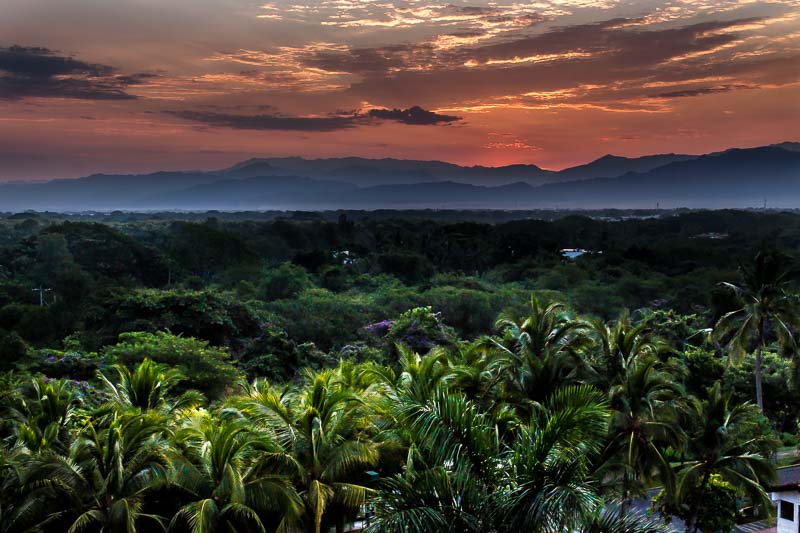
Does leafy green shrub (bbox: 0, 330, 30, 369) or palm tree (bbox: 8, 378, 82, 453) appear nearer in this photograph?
palm tree (bbox: 8, 378, 82, 453)

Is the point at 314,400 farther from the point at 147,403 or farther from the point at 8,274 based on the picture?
the point at 8,274

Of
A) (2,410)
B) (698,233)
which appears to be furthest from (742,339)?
(698,233)

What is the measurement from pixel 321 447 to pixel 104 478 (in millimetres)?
3967

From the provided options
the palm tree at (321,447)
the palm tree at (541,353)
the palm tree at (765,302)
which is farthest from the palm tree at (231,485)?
the palm tree at (765,302)

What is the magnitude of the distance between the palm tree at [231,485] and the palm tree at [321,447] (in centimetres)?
47

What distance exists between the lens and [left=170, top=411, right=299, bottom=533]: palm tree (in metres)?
11.7

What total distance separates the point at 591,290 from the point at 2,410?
141ft

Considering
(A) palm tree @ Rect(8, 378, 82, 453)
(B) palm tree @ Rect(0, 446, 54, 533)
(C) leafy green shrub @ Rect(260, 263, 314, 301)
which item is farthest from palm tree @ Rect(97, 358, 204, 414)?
(C) leafy green shrub @ Rect(260, 263, 314, 301)

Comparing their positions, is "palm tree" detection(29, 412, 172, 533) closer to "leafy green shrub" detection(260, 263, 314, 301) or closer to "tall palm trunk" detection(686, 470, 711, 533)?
"tall palm trunk" detection(686, 470, 711, 533)

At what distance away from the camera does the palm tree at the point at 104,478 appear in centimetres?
1145

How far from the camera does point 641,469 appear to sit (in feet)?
52.9

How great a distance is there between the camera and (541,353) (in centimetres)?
1845

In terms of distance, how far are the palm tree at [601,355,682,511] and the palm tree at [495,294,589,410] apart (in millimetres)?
1608

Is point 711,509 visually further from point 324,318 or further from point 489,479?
point 324,318
